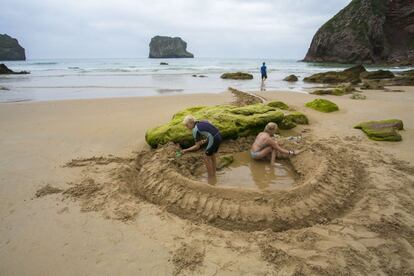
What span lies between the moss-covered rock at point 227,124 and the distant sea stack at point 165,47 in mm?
117394

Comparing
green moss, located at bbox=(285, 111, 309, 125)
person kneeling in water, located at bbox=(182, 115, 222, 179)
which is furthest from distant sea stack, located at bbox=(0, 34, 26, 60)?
person kneeling in water, located at bbox=(182, 115, 222, 179)

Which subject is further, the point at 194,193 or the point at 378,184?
the point at 378,184

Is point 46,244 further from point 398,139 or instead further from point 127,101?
point 127,101

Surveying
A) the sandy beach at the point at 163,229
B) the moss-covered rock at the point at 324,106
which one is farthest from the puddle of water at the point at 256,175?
the moss-covered rock at the point at 324,106

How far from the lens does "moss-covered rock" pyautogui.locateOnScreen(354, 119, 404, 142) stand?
8.41m

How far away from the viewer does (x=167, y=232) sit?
14.9 feet

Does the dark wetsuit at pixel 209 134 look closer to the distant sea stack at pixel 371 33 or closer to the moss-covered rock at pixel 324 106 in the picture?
the moss-covered rock at pixel 324 106

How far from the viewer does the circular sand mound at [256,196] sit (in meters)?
4.92

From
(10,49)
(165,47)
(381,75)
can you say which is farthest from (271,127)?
(165,47)

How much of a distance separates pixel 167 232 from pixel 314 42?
7616 cm

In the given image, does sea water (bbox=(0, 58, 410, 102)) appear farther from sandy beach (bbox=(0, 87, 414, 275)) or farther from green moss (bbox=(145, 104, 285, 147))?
sandy beach (bbox=(0, 87, 414, 275))

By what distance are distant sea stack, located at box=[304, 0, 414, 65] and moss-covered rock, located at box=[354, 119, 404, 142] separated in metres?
59.4

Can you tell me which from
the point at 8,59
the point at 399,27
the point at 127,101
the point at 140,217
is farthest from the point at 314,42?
the point at 8,59

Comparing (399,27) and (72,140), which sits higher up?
(399,27)
